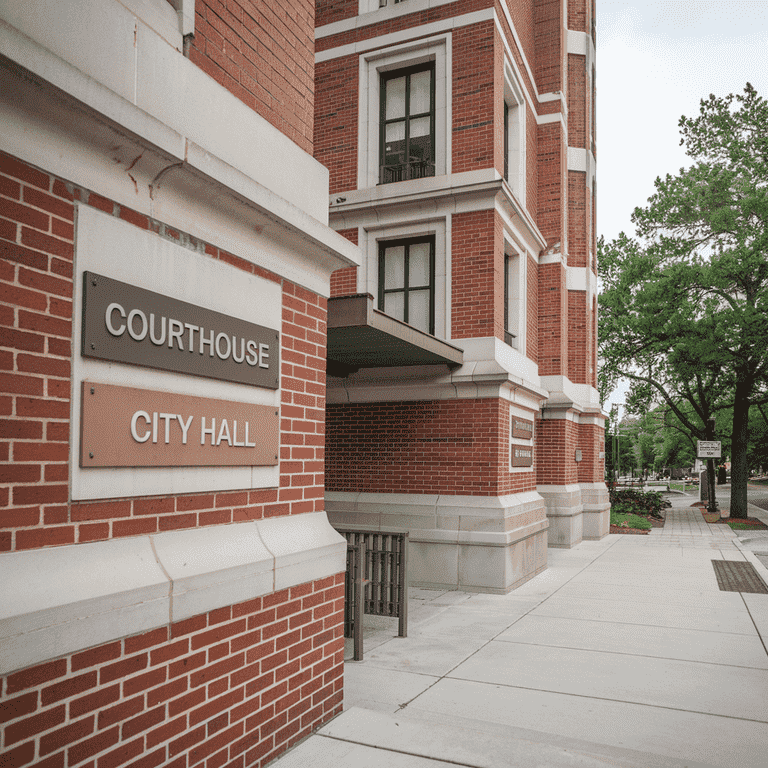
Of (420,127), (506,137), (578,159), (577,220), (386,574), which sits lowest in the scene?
(386,574)

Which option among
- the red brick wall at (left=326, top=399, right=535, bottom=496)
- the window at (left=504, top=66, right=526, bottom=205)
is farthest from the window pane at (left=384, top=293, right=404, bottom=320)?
the window at (left=504, top=66, right=526, bottom=205)

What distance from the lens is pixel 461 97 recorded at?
11367 mm

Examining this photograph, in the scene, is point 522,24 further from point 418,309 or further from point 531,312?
point 418,309

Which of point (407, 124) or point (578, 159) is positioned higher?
point (578, 159)

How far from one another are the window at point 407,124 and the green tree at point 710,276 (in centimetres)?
1444

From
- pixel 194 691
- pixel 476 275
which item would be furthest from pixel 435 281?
pixel 194 691

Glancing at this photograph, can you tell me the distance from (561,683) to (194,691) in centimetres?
366

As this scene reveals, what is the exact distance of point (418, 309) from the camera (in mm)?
11656

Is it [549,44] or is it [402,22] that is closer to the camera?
[402,22]

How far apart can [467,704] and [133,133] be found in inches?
184

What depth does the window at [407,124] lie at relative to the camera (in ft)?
38.8

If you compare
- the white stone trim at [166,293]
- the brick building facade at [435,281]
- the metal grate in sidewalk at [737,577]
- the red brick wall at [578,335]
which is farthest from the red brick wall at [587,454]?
the white stone trim at [166,293]

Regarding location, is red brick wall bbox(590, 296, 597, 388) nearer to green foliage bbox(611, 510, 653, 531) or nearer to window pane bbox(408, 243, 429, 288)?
green foliage bbox(611, 510, 653, 531)

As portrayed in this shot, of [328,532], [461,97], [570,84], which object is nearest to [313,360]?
[328,532]
